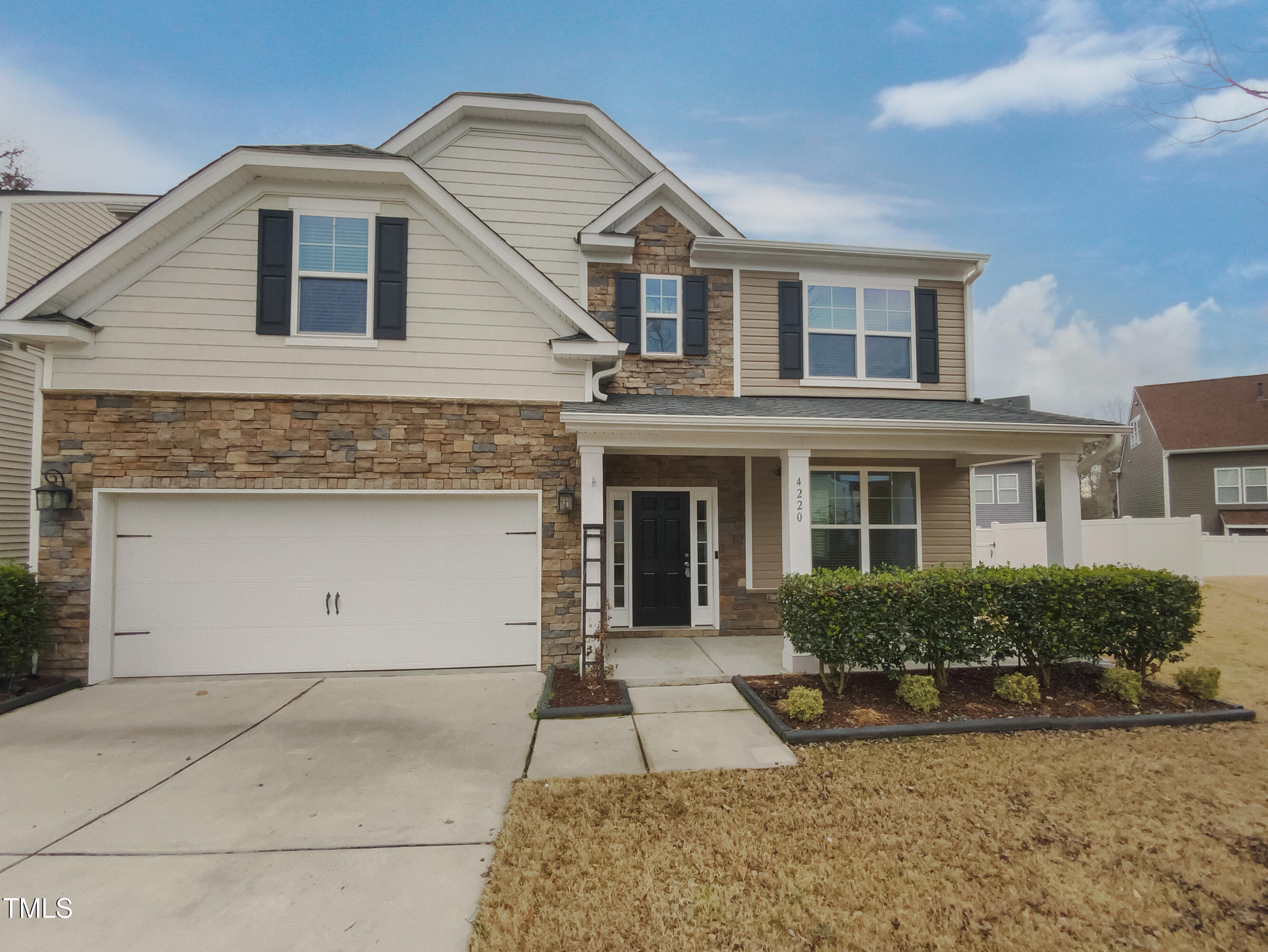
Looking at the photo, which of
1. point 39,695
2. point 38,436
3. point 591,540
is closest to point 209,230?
point 38,436

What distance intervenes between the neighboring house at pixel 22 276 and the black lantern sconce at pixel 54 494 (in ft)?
11.2

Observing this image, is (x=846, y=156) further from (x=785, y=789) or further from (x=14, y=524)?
(x=14, y=524)

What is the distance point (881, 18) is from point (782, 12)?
6.03ft

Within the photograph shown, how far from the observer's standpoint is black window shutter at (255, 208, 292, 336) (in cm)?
613

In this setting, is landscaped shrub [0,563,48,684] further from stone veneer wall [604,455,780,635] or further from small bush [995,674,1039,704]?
small bush [995,674,1039,704]

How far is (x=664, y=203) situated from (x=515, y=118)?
262 cm

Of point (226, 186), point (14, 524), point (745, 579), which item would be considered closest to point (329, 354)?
point (226, 186)

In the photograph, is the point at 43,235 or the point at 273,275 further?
the point at 43,235

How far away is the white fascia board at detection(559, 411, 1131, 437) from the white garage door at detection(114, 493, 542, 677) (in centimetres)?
134

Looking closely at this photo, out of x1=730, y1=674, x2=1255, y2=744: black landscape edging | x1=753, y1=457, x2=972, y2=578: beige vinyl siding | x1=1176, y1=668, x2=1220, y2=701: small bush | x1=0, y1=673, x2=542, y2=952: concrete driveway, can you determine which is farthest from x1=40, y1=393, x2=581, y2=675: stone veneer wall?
x1=1176, y1=668, x2=1220, y2=701: small bush

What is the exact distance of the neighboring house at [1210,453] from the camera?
18906 mm

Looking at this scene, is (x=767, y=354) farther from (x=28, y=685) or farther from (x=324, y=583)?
(x=28, y=685)

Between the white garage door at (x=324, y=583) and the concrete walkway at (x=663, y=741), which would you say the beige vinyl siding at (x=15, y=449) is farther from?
the concrete walkway at (x=663, y=741)

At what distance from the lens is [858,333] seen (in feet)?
26.5
